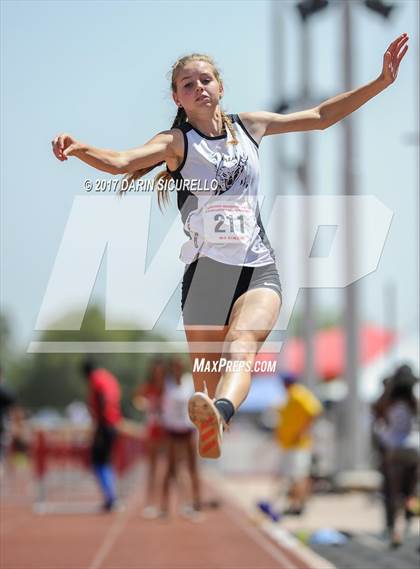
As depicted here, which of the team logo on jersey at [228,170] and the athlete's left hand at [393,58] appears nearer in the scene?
the team logo on jersey at [228,170]

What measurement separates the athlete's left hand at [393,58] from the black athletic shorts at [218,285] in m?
1.03

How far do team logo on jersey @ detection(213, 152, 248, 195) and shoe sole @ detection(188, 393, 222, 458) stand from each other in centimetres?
115

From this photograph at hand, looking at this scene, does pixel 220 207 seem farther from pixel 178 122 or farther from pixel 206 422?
pixel 206 422

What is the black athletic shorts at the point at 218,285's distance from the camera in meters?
5.97

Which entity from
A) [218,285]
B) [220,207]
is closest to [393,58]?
[220,207]

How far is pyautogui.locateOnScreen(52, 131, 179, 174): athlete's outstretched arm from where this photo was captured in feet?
17.4

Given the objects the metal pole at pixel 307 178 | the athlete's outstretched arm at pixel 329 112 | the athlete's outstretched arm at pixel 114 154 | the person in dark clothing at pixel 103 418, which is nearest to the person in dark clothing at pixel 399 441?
the person in dark clothing at pixel 103 418

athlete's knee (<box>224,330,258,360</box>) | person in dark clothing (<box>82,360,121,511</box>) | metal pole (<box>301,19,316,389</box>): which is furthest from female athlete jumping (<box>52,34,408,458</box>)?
metal pole (<box>301,19,316,389</box>)

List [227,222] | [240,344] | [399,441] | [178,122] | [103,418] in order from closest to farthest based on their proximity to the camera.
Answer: [240,344]
[227,222]
[178,122]
[399,441]
[103,418]

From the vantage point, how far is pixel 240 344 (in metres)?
5.67

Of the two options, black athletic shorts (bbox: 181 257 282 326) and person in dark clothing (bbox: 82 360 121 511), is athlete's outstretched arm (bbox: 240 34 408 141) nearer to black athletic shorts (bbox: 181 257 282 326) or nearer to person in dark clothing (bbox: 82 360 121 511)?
black athletic shorts (bbox: 181 257 282 326)

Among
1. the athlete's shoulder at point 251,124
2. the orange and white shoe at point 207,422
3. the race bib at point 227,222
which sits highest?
the athlete's shoulder at point 251,124

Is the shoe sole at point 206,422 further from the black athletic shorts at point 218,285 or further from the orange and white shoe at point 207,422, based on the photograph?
the black athletic shorts at point 218,285

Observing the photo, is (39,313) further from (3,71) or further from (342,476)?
(342,476)
